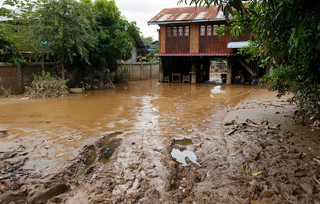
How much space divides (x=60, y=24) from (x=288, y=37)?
10306mm

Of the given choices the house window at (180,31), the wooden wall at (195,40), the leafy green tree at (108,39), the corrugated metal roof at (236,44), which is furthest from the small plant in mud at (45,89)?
the corrugated metal roof at (236,44)

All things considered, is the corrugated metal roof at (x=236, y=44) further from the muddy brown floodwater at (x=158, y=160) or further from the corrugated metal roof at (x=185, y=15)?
the muddy brown floodwater at (x=158, y=160)

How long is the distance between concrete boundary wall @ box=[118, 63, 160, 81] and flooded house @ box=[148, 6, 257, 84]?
9.30ft

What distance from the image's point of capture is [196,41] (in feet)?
62.0

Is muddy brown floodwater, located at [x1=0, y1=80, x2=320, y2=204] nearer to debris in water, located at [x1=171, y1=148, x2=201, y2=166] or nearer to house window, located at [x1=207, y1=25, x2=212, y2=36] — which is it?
debris in water, located at [x1=171, y1=148, x2=201, y2=166]

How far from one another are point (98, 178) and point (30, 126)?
3918mm

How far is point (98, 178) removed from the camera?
3.66 meters

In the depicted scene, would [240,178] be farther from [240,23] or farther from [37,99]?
[37,99]

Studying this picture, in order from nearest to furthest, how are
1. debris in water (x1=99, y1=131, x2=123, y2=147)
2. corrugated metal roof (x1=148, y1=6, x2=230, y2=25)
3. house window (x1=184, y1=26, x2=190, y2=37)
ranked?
debris in water (x1=99, y1=131, x2=123, y2=147) → corrugated metal roof (x1=148, y1=6, x2=230, y2=25) → house window (x1=184, y1=26, x2=190, y2=37)

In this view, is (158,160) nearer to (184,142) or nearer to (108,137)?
(184,142)

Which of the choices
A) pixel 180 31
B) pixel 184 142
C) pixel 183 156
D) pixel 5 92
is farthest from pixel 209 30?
pixel 183 156

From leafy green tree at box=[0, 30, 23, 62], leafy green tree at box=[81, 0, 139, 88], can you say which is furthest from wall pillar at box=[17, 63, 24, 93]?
leafy green tree at box=[81, 0, 139, 88]

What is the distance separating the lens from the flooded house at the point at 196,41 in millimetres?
18078

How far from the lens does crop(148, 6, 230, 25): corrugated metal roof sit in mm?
17781
